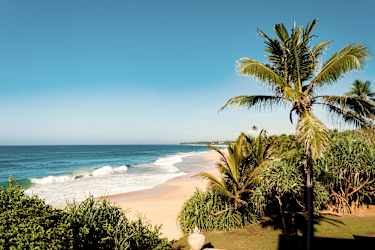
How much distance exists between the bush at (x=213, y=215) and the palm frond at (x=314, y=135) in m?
5.90

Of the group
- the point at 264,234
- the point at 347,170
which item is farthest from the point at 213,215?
the point at 347,170

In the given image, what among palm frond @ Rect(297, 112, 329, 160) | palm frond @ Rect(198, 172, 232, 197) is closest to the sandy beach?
palm frond @ Rect(198, 172, 232, 197)

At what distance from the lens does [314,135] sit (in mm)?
8242

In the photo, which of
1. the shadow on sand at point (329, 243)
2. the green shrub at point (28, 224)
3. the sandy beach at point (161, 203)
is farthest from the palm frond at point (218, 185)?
the green shrub at point (28, 224)

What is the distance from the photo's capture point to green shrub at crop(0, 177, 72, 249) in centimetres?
492

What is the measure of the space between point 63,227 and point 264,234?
922 cm

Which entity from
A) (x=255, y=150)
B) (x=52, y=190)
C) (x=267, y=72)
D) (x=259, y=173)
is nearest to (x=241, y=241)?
(x=259, y=173)

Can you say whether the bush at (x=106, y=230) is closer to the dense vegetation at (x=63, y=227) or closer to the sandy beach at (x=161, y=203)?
the dense vegetation at (x=63, y=227)

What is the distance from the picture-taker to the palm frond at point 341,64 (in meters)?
9.06

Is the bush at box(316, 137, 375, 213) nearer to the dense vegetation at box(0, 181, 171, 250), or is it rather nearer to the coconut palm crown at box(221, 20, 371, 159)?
the coconut palm crown at box(221, 20, 371, 159)

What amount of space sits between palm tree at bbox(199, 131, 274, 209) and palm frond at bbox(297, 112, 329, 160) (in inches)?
189

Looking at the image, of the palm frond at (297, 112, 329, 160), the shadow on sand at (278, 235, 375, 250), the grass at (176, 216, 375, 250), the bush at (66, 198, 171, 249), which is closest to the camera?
the bush at (66, 198, 171, 249)

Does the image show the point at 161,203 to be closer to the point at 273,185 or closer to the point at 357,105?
the point at 273,185

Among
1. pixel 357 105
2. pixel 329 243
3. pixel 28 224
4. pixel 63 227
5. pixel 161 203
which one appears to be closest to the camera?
pixel 28 224
